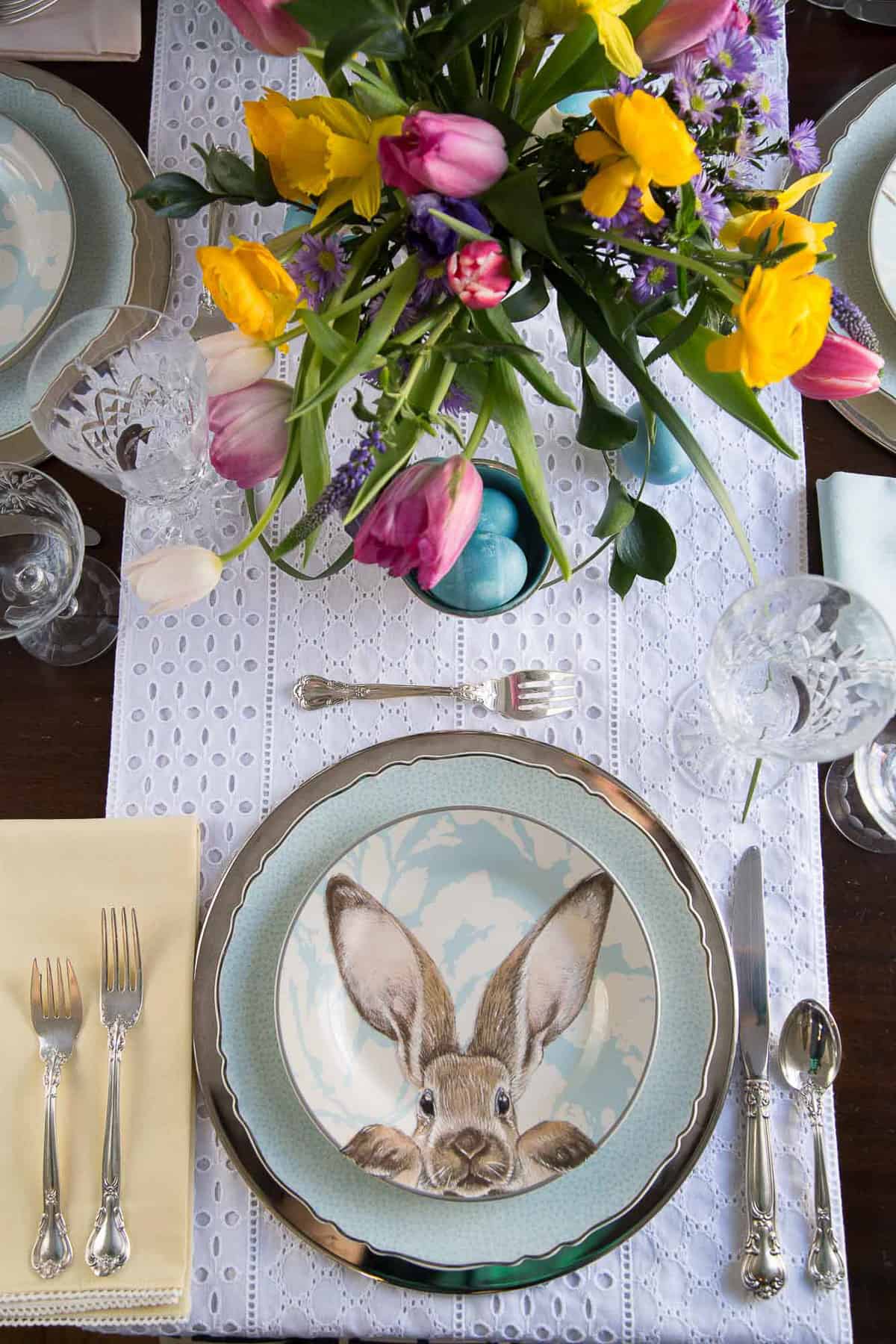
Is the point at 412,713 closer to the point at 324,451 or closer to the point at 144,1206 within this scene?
the point at 324,451

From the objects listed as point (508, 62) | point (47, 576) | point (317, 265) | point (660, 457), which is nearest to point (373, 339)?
point (317, 265)

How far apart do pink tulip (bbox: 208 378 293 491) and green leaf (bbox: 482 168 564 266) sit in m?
0.14

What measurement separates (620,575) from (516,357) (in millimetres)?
185

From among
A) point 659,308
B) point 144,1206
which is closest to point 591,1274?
point 144,1206

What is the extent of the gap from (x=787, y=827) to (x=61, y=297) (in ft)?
2.23

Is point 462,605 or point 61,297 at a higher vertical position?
point 61,297

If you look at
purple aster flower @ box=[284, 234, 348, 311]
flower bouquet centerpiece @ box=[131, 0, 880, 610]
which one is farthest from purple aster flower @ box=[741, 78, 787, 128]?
purple aster flower @ box=[284, 234, 348, 311]

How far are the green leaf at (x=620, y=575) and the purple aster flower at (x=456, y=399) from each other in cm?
13

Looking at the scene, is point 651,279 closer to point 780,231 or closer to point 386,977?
point 780,231

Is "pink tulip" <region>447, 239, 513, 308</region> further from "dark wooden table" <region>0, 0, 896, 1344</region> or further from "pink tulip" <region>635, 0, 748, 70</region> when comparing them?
"dark wooden table" <region>0, 0, 896, 1344</region>

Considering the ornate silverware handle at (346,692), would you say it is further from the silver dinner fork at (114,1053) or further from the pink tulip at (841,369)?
the pink tulip at (841,369)

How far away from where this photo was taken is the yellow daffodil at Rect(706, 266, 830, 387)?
41 cm

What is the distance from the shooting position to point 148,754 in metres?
0.74

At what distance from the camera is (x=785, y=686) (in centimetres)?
71
